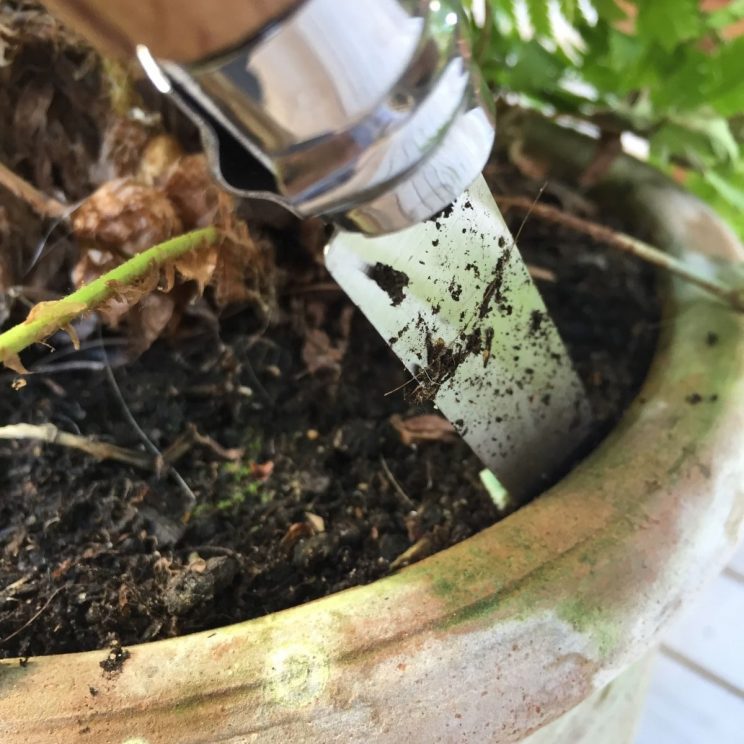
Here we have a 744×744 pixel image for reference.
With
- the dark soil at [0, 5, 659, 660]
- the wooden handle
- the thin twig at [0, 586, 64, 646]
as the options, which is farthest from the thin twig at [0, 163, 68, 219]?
the wooden handle

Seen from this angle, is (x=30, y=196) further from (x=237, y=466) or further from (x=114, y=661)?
(x=114, y=661)

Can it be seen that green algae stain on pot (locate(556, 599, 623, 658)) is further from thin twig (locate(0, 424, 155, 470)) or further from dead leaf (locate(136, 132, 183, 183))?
dead leaf (locate(136, 132, 183, 183))

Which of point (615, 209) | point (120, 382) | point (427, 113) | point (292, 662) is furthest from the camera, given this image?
point (615, 209)

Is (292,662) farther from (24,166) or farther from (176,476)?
(24,166)

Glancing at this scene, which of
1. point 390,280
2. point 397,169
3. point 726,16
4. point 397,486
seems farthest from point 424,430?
point 726,16

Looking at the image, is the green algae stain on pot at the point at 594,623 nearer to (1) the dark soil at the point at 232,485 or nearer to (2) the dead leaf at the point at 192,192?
(1) the dark soil at the point at 232,485

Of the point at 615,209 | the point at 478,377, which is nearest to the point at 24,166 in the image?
the point at 478,377
